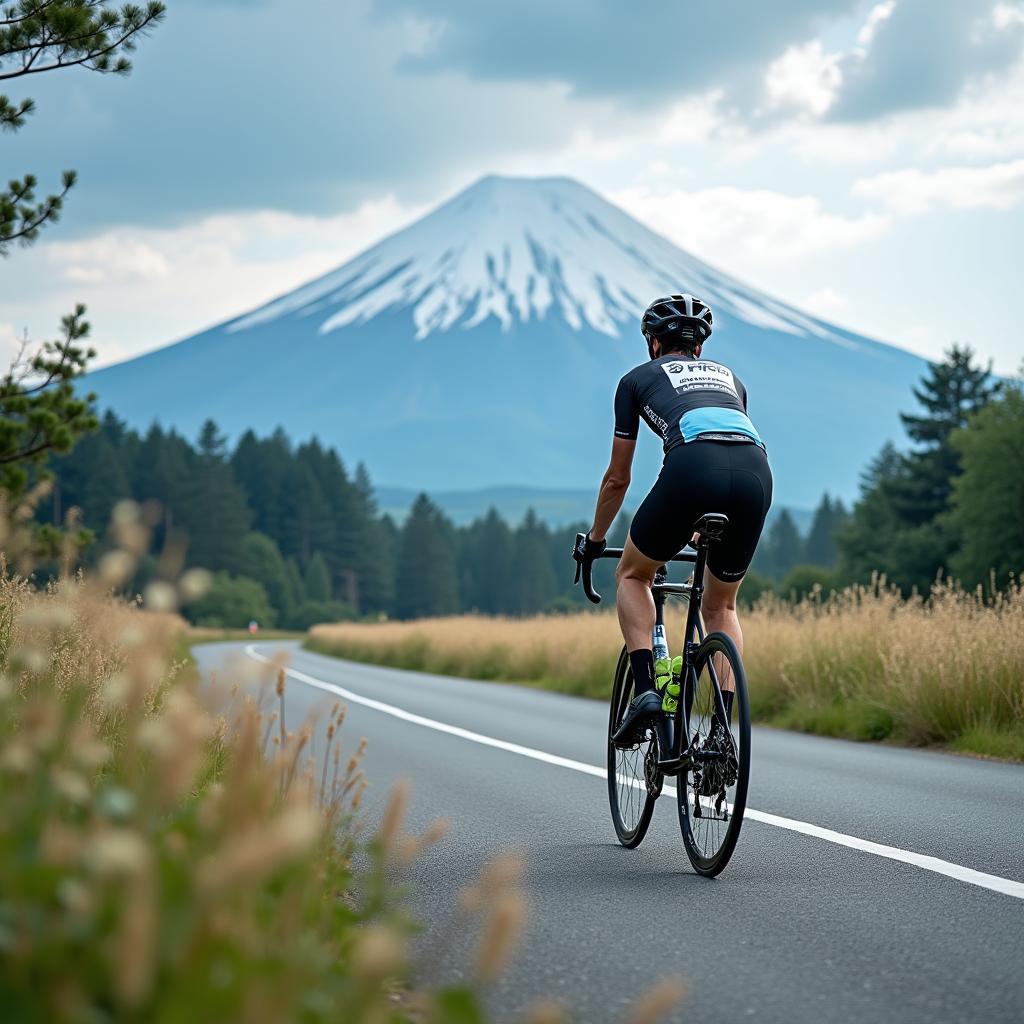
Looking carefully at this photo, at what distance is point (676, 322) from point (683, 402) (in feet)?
1.77

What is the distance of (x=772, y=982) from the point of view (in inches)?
146

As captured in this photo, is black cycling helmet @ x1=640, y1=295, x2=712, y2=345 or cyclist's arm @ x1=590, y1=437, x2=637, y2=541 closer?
cyclist's arm @ x1=590, y1=437, x2=637, y2=541

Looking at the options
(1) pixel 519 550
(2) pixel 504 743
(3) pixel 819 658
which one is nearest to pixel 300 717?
(2) pixel 504 743

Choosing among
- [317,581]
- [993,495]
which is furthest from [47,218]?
[317,581]

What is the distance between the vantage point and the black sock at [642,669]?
574 cm

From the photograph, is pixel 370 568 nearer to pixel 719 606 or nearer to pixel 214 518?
pixel 214 518

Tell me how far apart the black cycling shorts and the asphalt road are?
128cm

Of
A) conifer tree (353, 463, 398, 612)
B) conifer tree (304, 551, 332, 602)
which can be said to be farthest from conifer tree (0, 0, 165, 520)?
conifer tree (353, 463, 398, 612)

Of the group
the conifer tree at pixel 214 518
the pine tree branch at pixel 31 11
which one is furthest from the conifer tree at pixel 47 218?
the conifer tree at pixel 214 518

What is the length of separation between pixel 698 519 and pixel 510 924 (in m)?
3.91

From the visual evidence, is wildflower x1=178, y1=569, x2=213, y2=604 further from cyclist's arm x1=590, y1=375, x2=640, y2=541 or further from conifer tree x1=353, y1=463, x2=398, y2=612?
conifer tree x1=353, y1=463, x2=398, y2=612

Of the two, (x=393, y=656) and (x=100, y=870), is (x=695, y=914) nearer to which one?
(x=100, y=870)

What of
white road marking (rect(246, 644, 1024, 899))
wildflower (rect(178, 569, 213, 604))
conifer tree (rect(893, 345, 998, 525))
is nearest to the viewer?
wildflower (rect(178, 569, 213, 604))

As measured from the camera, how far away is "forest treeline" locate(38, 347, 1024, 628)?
50469 millimetres
